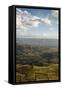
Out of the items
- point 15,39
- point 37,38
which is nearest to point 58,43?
point 37,38

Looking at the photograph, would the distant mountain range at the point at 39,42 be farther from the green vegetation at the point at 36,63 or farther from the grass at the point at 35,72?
the grass at the point at 35,72

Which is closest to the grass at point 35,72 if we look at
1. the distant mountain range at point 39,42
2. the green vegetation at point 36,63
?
the green vegetation at point 36,63

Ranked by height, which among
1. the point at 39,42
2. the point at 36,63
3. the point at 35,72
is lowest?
the point at 35,72

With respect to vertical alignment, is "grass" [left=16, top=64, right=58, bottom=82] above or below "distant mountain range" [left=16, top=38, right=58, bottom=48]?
below

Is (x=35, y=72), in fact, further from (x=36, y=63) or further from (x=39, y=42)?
(x=39, y=42)

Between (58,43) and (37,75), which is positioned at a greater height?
(58,43)

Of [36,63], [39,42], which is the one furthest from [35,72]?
[39,42]

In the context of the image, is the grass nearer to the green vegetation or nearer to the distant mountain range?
the green vegetation

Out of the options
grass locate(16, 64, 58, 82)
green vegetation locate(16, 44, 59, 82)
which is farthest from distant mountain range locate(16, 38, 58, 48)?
grass locate(16, 64, 58, 82)
